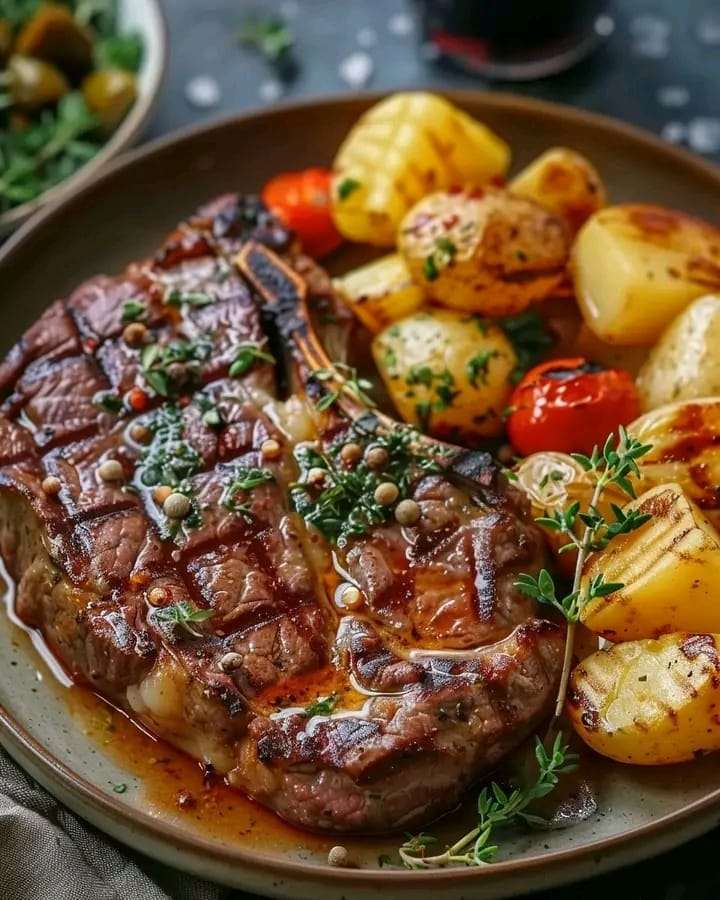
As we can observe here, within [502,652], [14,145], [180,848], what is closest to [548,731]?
[502,652]

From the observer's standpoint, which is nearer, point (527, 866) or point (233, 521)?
point (527, 866)

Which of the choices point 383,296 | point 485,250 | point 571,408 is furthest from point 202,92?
point 571,408

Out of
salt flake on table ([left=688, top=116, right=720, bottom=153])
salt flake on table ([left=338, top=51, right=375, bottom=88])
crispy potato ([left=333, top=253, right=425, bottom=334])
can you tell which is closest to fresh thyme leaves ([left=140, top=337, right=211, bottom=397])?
crispy potato ([left=333, top=253, right=425, bottom=334])

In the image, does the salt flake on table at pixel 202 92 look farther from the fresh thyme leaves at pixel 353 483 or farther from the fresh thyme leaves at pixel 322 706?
the fresh thyme leaves at pixel 322 706

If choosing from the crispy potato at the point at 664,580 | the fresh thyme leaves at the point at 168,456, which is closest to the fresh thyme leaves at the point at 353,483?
the fresh thyme leaves at the point at 168,456

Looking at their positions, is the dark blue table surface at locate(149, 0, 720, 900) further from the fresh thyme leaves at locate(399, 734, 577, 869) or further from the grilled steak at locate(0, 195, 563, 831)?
the fresh thyme leaves at locate(399, 734, 577, 869)

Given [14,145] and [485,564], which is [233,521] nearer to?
[485,564]
